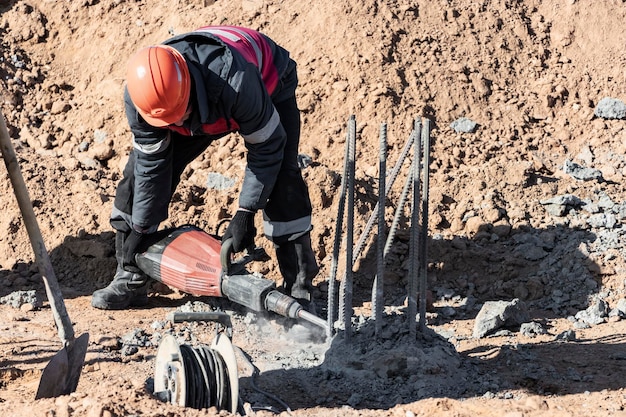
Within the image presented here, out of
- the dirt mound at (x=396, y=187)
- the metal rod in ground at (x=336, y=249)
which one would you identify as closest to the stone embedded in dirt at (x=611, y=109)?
the dirt mound at (x=396, y=187)

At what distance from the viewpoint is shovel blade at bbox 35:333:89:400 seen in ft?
12.5

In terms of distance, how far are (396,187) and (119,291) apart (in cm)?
246

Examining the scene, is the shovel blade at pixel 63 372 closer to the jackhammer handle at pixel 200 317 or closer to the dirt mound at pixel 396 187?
the dirt mound at pixel 396 187

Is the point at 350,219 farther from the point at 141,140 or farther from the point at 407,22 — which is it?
the point at 407,22

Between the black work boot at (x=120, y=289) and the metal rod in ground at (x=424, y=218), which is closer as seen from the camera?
the metal rod in ground at (x=424, y=218)

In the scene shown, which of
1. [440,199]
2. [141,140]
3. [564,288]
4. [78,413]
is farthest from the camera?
[440,199]

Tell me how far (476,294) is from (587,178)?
169 centimetres

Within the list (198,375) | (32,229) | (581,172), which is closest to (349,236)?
(198,375)

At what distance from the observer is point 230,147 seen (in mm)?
6773

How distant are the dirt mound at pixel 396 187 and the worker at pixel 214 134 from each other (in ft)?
1.54

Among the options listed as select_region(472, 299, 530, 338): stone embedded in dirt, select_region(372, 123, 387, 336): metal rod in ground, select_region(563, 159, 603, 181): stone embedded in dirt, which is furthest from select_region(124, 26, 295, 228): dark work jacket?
select_region(563, 159, 603, 181): stone embedded in dirt

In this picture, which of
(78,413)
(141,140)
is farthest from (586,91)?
(78,413)

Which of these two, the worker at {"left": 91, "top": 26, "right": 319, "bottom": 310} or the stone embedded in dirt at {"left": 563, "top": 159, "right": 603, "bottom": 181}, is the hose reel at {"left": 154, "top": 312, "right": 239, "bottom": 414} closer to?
the worker at {"left": 91, "top": 26, "right": 319, "bottom": 310}

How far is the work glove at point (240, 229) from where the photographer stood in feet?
15.0
